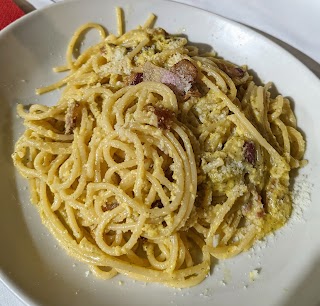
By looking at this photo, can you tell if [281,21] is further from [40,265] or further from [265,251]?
[40,265]

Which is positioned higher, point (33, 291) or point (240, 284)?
point (240, 284)

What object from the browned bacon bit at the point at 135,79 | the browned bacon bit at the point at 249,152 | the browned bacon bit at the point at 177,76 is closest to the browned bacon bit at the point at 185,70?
the browned bacon bit at the point at 177,76

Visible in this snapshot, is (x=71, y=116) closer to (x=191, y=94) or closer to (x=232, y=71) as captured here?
(x=191, y=94)

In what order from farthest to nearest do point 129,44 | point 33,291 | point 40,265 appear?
point 129,44 → point 40,265 → point 33,291

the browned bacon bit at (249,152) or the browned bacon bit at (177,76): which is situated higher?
the browned bacon bit at (177,76)

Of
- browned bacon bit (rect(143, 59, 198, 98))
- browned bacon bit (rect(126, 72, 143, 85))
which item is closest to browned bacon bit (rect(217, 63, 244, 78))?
browned bacon bit (rect(143, 59, 198, 98))

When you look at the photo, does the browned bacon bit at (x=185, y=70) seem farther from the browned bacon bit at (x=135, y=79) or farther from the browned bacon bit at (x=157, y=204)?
the browned bacon bit at (x=157, y=204)

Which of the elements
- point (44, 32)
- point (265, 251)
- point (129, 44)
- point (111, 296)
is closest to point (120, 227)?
point (111, 296)
